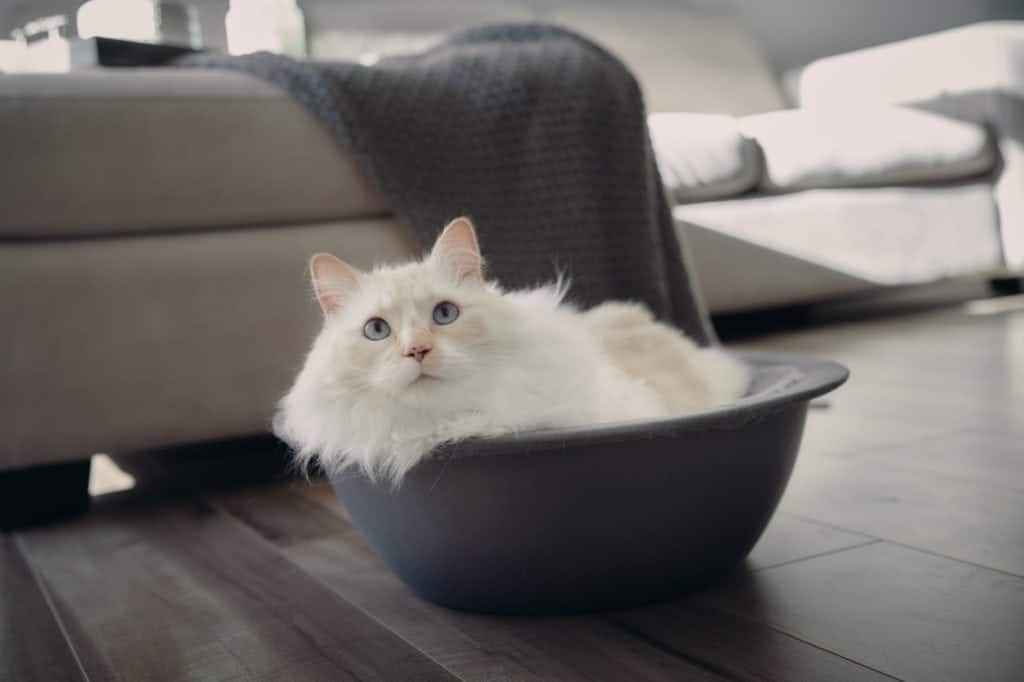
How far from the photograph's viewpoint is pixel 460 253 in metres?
0.94

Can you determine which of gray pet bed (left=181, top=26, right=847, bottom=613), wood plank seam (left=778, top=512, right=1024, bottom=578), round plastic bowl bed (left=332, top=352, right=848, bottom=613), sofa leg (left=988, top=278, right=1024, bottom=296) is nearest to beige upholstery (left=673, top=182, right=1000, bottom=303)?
sofa leg (left=988, top=278, right=1024, bottom=296)

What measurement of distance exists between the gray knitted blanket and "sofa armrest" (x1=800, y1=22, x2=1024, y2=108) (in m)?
1.87

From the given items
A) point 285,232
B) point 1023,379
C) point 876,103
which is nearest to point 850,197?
point 876,103

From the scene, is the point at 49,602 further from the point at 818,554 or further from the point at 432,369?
the point at 818,554

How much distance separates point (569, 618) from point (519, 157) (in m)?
0.83

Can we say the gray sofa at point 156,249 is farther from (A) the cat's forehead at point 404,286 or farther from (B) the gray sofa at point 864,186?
(B) the gray sofa at point 864,186

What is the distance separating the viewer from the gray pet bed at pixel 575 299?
841mm

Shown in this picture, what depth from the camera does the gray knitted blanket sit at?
1.50 m

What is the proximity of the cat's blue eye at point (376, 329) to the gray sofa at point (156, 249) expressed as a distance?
62 cm

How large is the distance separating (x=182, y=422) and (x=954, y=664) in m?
1.07

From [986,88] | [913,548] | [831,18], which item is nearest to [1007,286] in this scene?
[986,88]

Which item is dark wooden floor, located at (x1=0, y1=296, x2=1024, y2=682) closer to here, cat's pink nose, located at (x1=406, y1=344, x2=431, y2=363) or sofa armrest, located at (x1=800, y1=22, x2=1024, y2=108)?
cat's pink nose, located at (x1=406, y1=344, x2=431, y2=363)

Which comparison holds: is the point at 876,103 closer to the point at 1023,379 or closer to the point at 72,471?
the point at 1023,379

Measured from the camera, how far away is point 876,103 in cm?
323
